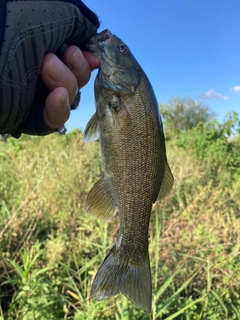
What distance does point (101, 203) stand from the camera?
1695 millimetres

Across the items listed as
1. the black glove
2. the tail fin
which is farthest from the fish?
the black glove

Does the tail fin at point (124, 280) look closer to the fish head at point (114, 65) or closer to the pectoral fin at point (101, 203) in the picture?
the pectoral fin at point (101, 203)

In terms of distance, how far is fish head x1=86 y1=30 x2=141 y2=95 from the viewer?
1671 millimetres

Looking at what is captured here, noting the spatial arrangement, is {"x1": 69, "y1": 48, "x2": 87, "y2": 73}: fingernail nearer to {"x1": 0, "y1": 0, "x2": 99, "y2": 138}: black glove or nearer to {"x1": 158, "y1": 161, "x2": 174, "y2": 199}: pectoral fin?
{"x1": 0, "y1": 0, "x2": 99, "y2": 138}: black glove

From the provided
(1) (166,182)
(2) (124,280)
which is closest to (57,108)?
(1) (166,182)

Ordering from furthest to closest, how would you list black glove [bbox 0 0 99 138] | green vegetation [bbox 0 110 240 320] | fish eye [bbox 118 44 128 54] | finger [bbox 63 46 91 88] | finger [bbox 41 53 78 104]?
1. green vegetation [bbox 0 110 240 320]
2. fish eye [bbox 118 44 128 54]
3. finger [bbox 63 46 91 88]
4. finger [bbox 41 53 78 104]
5. black glove [bbox 0 0 99 138]

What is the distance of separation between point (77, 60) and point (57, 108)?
225 mm

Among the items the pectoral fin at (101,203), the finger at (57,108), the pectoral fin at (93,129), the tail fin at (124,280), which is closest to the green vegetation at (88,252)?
the tail fin at (124,280)

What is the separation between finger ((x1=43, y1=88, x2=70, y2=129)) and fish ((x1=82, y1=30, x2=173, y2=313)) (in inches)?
6.3

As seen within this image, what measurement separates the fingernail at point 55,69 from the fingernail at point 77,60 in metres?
0.10

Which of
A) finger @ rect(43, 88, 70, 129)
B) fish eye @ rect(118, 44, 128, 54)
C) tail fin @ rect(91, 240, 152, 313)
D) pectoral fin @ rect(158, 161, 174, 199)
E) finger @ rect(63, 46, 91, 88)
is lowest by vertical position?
tail fin @ rect(91, 240, 152, 313)

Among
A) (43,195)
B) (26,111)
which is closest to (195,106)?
(43,195)

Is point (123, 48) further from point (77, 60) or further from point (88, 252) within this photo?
point (88, 252)

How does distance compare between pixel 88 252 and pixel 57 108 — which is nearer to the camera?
pixel 57 108
